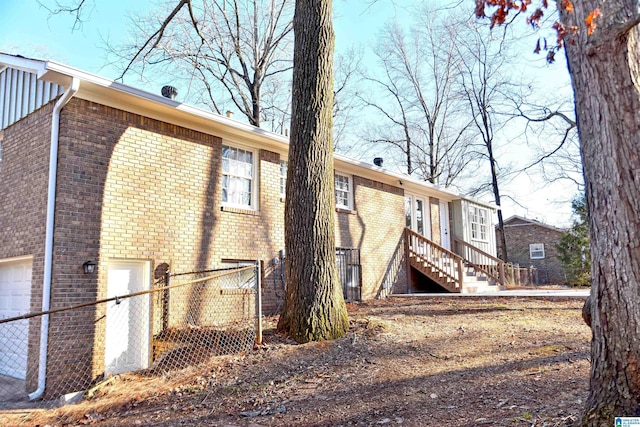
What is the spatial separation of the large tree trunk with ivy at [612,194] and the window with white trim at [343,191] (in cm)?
1015

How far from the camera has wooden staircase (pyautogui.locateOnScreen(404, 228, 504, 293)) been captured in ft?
47.9

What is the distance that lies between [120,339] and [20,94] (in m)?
5.17

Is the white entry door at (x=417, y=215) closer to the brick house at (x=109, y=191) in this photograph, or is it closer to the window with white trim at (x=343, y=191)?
the window with white trim at (x=343, y=191)

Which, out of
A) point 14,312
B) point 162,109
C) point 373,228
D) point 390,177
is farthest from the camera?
point 390,177

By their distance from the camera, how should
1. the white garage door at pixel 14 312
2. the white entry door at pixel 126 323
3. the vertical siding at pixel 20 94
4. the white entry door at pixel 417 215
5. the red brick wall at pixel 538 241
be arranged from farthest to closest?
the red brick wall at pixel 538 241 → the white entry door at pixel 417 215 → the vertical siding at pixel 20 94 → the white garage door at pixel 14 312 → the white entry door at pixel 126 323

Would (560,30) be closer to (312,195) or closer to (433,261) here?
(312,195)

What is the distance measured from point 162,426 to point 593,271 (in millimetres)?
4226

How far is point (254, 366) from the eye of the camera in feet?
19.9

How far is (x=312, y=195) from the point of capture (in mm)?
7375

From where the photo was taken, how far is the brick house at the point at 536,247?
27319mm

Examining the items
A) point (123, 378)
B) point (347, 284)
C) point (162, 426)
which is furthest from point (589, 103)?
point (347, 284)

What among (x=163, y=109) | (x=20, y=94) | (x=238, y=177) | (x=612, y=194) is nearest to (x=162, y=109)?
(x=163, y=109)

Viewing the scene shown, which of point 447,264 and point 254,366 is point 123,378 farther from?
point 447,264

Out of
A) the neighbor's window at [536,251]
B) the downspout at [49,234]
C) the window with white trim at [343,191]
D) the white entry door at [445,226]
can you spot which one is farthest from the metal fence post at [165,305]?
the neighbor's window at [536,251]
